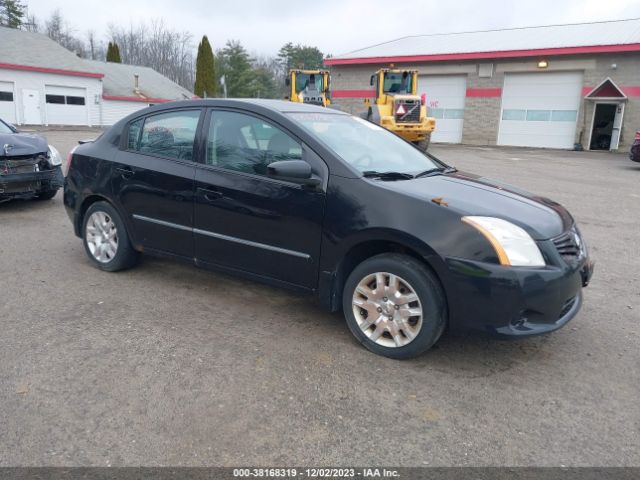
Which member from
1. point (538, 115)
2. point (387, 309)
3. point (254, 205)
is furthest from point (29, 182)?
point (538, 115)

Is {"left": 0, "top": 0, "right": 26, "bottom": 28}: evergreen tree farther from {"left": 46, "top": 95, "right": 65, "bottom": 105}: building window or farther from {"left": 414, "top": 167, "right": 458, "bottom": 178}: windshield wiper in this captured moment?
{"left": 414, "top": 167, "right": 458, "bottom": 178}: windshield wiper

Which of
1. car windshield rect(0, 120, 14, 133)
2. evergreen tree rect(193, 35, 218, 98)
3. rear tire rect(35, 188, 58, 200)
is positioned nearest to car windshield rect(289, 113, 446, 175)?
rear tire rect(35, 188, 58, 200)

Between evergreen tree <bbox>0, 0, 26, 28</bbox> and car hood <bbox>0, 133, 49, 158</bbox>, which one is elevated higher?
evergreen tree <bbox>0, 0, 26, 28</bbox>

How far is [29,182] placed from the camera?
7430 millimetres

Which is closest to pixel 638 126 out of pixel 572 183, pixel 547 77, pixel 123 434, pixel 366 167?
pixel 547 77

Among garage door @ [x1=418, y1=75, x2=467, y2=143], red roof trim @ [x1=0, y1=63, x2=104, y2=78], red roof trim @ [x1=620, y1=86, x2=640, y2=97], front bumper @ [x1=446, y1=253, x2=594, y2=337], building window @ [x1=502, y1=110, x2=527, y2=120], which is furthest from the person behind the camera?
red roof trim @ [x1=0, y1=63, x2=104, y2=78]

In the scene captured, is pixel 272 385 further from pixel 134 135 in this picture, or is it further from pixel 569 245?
pixel 134 135

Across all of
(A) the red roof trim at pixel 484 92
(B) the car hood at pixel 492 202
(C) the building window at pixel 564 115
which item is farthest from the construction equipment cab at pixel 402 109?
(B) the car hood at pixel 492 202

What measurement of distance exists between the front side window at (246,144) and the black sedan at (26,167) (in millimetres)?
4436

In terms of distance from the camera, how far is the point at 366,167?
3.80 metres

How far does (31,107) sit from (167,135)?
101ft

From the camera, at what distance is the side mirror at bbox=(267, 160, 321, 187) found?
3.55 meters

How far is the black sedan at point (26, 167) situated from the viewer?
281 inches

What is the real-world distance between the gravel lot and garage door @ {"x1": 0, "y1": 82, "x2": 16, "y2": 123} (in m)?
29.5
